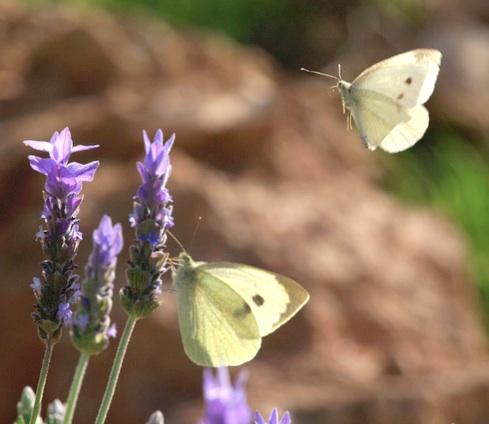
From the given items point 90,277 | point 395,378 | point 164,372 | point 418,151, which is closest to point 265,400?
point 164,372

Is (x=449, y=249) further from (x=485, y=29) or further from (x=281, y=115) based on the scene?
(x=485, y=29)

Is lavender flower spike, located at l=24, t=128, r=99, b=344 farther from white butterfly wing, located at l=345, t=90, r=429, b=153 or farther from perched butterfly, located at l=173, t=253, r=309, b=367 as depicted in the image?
white butterfly wing, located at l=345, t=90, r=429, b=153

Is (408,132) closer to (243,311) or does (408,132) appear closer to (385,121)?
(385,121)

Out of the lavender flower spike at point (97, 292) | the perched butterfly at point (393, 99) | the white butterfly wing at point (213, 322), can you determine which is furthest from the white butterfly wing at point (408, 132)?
the lavender flower spike at point (97, 292)

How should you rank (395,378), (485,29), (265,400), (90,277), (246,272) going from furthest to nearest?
(485,29)
(395,378)
(265,400)
(246,272)
(90,277)

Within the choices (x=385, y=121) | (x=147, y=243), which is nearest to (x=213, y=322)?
(x=147, y=243)

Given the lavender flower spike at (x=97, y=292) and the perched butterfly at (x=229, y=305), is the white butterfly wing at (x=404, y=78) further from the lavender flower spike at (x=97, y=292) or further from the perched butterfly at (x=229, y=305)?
the lavender flower spike at (x=97, y=292)
